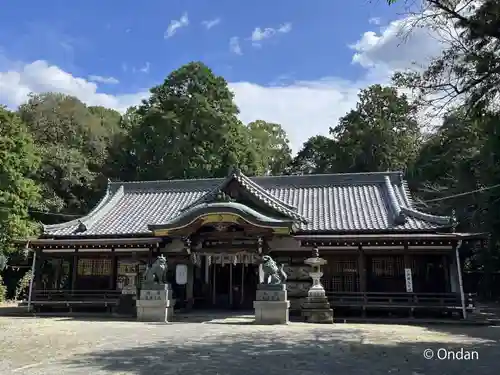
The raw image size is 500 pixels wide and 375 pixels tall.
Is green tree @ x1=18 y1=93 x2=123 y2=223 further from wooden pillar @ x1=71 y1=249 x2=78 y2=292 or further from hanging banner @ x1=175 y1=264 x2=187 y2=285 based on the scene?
hanging banner @ x1=175 y1=264 x2=187 y2=285

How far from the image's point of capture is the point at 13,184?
22953 millimetres

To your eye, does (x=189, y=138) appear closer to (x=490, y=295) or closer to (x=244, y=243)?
(x=244, y=243)

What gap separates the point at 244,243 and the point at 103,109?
38.4 m

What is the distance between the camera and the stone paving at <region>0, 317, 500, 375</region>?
22.3 feet

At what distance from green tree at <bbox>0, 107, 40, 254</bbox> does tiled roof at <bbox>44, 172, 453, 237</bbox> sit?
182 inches

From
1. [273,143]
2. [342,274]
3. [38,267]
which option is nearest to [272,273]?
[342,274]

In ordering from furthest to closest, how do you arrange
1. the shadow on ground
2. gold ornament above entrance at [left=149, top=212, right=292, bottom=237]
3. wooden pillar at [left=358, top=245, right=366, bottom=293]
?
wooden pillar at [left=358, top=245, right=366, bottom=293] → gold ornament above entrance at [left=149, top=212, right=292, bottom=237] → the shadow on ground

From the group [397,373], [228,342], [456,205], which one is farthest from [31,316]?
[456,205]

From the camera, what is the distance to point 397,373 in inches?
257

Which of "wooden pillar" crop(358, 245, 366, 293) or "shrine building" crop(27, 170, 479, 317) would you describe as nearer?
"shrine building" crop(27, 170, 479, 317)

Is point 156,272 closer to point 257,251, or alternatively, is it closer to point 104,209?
point 257,251

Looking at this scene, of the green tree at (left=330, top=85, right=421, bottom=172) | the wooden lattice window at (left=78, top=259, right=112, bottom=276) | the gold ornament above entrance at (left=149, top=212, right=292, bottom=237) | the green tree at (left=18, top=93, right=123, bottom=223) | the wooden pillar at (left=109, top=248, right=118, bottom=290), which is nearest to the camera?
the gold ornament above entrance at (left=149, top=212, right=292, bottom=237)

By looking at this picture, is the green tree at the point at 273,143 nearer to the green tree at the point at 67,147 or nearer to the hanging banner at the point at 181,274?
the green tree at the point at 67,147

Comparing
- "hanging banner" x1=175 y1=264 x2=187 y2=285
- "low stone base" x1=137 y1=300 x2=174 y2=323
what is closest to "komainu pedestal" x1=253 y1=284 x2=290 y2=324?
"low stone base" x1=137 y1=300 x2=174 y2=323
